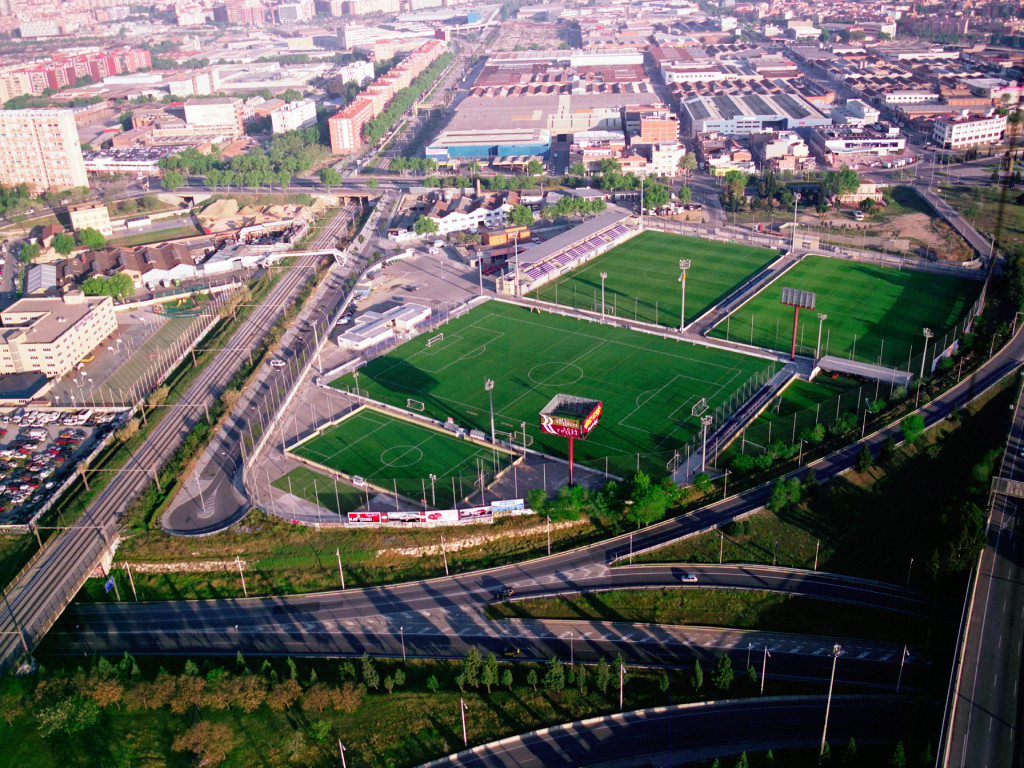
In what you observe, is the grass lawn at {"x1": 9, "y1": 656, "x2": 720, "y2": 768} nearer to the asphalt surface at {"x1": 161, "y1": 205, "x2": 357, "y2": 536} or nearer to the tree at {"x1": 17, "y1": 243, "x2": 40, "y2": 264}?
the asphalt surface at {"x1": 161, "y1": 205, "x2": 357, "y2": 536}

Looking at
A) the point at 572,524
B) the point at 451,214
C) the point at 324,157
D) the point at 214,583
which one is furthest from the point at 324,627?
the point at 324,157

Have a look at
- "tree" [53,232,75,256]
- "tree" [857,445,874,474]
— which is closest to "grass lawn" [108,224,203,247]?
"tree" [53,232,75,256]

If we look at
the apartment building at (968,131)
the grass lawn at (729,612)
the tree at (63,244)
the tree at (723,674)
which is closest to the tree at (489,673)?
the grass lawn at (729,612)

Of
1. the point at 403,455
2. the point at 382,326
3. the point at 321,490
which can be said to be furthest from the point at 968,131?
the point at 321,490

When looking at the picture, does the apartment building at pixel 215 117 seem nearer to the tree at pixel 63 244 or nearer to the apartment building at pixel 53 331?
the tree at pixel 63 244

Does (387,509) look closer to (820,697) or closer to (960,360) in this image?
(820,697)

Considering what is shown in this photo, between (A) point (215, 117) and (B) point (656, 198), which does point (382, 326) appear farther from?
(A) point (215, 117)

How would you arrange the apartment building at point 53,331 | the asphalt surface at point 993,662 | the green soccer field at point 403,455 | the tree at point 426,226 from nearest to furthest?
1. the asphalt surface at point 993,662
2. the green soccer field at point 403,455
3. the apartment building at point 53,331
4. the tree at point 426,226
